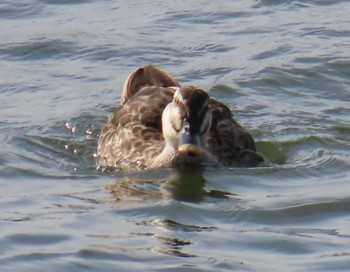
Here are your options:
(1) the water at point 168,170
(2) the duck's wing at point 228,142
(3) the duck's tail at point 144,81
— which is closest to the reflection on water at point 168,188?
(1) the water at point 168,170

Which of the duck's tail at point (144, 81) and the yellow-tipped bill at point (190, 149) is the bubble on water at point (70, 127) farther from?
the yellow-tipped bill at point (190, 149)

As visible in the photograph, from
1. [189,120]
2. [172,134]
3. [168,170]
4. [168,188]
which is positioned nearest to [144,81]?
[172,134]

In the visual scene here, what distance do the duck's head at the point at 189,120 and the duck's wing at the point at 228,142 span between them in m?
0.36

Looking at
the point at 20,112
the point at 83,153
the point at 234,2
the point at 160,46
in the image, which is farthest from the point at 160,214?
the point at 234,2

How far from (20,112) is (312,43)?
4.20 metres

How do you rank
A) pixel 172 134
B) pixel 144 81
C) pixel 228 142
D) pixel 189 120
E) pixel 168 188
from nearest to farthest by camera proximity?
pixel 168 188, pixel 189 120, pixel 172 134, pixel 228 142, pixel 144 81

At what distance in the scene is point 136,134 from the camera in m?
12.4

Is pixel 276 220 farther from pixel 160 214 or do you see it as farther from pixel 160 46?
pixel 160 46

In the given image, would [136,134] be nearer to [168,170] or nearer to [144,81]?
[168,170]

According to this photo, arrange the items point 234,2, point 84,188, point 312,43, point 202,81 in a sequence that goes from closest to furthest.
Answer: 1. point 84,188
2. point 202,81
3. point 312,43
4. point 234,2

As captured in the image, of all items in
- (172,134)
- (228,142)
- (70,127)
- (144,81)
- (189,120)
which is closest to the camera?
(189,120)

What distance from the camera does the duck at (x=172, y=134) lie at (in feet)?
38.2

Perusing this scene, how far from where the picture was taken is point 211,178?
1170 centimetres

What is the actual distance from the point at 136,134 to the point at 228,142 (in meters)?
0.90
